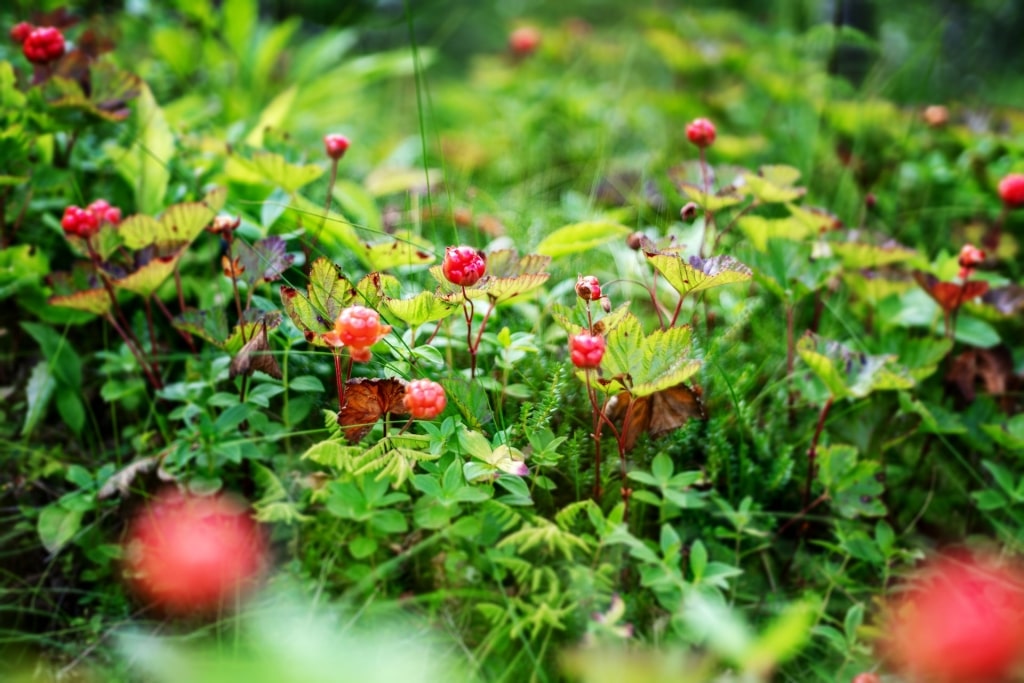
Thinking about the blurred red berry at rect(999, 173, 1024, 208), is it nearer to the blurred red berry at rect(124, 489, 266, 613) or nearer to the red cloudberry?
the red cloudberry

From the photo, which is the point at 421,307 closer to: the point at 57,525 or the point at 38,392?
the point at 57,525

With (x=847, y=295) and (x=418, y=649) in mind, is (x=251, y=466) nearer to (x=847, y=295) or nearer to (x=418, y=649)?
(x=418, y=649)

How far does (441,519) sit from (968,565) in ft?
2.63

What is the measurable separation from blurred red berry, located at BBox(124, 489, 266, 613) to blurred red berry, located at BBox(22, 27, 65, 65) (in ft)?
2.51

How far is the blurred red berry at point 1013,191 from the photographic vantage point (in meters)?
1.38

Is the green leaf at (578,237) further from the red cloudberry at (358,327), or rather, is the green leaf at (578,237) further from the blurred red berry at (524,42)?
the blurred red berry at (524,42)

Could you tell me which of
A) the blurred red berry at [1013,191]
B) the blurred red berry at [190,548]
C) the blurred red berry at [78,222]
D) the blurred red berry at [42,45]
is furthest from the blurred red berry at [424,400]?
the blurred red berry at [1013,191]

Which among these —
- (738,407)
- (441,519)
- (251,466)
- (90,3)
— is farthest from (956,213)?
(90,3)

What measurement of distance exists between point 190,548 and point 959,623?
37.7 inches

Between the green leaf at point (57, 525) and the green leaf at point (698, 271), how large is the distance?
860mm

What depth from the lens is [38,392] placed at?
1.23m

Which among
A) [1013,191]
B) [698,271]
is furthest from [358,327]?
[1013,191]

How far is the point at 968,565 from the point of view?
3.80 ft

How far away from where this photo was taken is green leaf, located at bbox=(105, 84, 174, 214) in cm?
142
